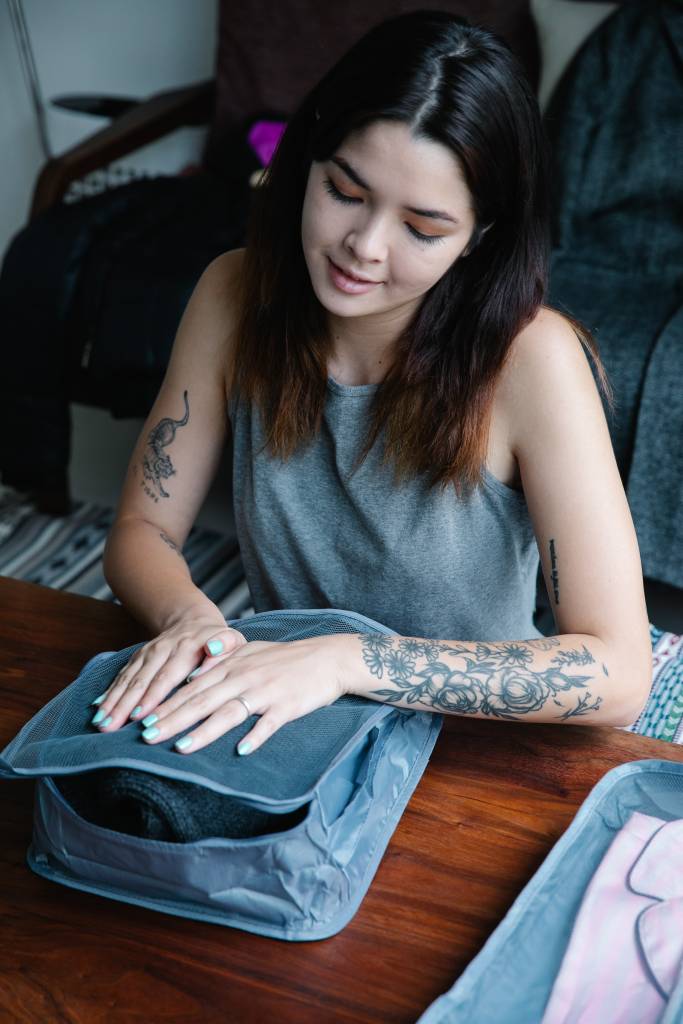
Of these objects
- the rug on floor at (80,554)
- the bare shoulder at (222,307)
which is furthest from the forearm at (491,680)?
the rug on floor at (80,554)

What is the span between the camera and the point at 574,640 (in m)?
0.98

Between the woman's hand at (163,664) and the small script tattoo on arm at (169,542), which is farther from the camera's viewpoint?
the small script tattoo on arm at (169,542)

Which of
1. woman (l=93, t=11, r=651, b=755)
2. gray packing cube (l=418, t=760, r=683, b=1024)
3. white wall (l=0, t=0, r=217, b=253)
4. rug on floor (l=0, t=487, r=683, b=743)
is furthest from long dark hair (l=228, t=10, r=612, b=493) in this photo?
white wall (l=0, t=0, r=217, b=253)

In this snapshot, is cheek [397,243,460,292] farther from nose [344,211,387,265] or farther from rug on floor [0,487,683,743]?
rug on floor [0,487,683,743]

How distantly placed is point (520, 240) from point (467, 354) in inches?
4.9

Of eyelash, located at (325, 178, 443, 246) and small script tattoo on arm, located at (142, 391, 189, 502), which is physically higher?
eyelash, located at (325, 178, 443, 246)

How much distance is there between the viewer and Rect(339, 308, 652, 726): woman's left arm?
3.00ft

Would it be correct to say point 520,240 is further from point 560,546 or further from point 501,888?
point 501,888

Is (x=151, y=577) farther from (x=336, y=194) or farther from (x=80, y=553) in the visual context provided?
(x=80, y=553)

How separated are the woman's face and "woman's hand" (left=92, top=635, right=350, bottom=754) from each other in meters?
0.35

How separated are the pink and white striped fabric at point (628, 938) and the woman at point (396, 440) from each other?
6.6 inches

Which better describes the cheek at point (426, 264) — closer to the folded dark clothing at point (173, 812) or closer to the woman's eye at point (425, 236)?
the woman's eye at point (425, 236)

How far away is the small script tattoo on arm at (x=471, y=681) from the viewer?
0.91 meters

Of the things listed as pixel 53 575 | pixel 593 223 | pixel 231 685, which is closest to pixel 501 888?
pixel 231 685
